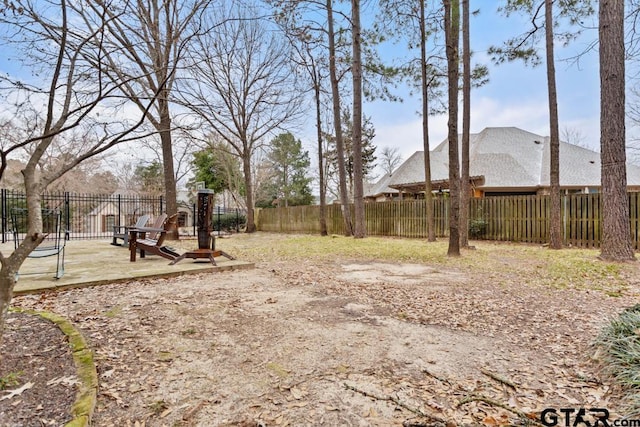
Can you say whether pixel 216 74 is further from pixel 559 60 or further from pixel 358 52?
pixel 559 60

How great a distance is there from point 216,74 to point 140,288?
1285 centimetres

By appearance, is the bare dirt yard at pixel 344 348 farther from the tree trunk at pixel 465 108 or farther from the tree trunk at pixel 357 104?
the tree trunk at pixel 357 104

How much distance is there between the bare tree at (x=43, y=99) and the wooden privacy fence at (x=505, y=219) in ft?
34.3

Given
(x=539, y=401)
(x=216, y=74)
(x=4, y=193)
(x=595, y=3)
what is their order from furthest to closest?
(x=216, y=74)
(x=4, y=193)
(x=595, y=3)
(x=539, y=401)

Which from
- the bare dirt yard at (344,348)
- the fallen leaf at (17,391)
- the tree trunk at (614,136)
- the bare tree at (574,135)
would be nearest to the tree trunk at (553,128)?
the tree trunk at (614,136)

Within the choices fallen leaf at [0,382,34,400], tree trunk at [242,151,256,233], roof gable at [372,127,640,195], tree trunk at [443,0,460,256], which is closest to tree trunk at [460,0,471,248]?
tree trunk at [443,0,460,256]

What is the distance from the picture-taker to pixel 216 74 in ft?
47.6

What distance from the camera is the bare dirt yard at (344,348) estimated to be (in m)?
1.70

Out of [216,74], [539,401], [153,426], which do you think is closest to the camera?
[153,426]

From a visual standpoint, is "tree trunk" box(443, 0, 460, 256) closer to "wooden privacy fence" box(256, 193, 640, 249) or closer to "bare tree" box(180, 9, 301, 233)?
"wooden privacy fence" box(256, 193, 640, 249)

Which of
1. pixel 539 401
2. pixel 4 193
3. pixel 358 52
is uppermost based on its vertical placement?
pixel 358 52

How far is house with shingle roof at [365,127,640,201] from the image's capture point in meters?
15.8

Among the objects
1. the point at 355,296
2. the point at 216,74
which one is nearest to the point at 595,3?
the point at 355,296

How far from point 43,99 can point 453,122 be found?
22.7ft
